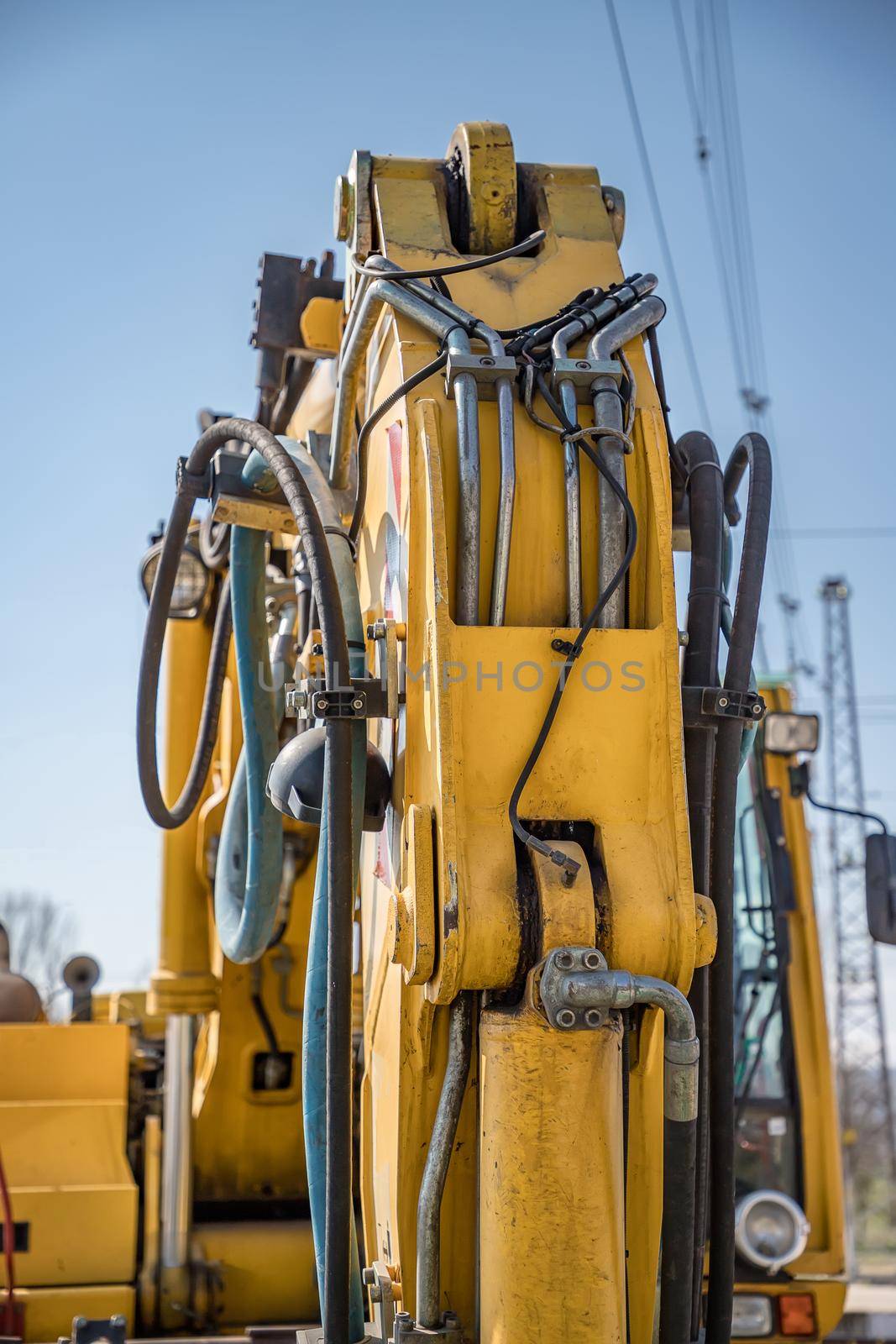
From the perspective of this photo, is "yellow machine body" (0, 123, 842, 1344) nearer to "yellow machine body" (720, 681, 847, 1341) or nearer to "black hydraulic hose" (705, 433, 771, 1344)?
"black hydraulic hose" (705, 433, 771, 1344)

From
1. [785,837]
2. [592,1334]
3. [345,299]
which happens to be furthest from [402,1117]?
[785,837]

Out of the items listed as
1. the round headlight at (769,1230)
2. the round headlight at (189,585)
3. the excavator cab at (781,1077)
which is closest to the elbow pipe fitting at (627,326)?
the excavator cab at (781,1077)

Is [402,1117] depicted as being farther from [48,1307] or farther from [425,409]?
[48,1307]

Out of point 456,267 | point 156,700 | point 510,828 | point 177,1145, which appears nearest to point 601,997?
point 510,828

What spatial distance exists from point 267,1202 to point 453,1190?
2.48 meters

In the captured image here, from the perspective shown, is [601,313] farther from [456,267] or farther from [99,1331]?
[99,1331]

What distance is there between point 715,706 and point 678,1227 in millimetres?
898

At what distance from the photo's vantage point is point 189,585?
419 cm

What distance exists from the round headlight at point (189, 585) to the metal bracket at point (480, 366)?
2.00 m

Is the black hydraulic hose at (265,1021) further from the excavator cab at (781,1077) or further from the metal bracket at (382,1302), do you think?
the metal bracket at (382,1302)

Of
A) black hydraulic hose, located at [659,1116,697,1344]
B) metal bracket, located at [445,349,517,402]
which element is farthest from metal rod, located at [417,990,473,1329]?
metal bracket, located at [445,349,517,402]

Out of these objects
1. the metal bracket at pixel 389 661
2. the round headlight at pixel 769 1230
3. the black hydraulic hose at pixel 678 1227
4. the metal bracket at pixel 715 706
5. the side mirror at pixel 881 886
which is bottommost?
the round headlight at pixel 769 1230

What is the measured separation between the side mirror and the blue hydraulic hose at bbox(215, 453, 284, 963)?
1.32 meters

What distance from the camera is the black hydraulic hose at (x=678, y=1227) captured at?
2139 mm
